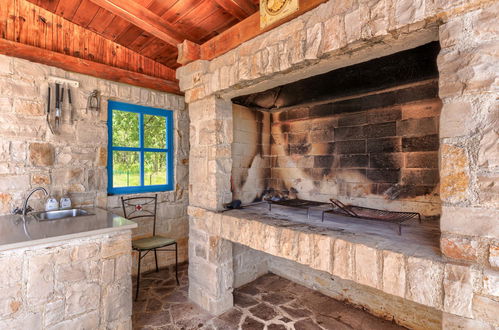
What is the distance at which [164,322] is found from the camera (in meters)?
2.36

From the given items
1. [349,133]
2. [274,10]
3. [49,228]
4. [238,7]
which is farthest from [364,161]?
[49,228]

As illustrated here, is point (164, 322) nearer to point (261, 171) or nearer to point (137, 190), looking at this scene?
point (137, 190)

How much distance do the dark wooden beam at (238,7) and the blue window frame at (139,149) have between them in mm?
1828

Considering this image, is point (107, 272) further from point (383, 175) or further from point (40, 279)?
point (383, 175)

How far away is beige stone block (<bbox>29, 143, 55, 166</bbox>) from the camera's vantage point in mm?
2549

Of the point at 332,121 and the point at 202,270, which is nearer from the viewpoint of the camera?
the point at 202,270

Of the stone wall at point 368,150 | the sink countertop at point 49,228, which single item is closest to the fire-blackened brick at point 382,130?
the stone wall at point 368,150

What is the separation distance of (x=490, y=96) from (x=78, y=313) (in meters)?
2.82

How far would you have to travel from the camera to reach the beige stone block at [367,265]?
1.40 m

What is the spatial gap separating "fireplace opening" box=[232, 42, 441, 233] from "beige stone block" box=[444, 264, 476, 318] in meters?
1.16

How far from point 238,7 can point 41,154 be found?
2400 millimetres

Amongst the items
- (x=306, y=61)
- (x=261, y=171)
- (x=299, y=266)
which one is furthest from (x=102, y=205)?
(x=306, y=61)

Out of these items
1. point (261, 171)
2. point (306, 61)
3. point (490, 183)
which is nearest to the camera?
point (490, 183)

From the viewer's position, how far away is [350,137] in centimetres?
266
